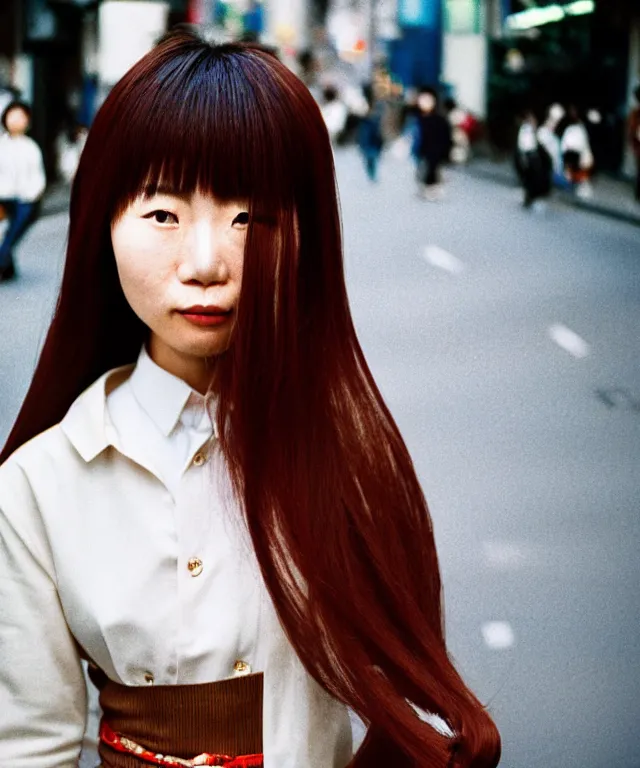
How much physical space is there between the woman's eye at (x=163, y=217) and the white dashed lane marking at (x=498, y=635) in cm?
277

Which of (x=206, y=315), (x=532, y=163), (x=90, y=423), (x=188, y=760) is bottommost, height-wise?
(x=532, y=163)

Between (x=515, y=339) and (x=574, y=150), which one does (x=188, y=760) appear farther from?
(x=574, y=150)

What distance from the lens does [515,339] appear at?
8.94m

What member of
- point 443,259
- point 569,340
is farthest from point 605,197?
point 569,340

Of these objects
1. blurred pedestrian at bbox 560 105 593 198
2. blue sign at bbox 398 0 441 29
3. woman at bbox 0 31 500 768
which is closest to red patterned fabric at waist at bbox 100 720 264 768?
woman at bbox 0 31 500 768

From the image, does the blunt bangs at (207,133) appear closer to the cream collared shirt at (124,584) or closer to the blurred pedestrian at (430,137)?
the cream collared shirt at (124,584)

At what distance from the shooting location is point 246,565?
5.31ft

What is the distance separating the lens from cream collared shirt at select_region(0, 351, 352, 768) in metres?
1.57

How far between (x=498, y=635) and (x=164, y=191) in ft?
9.48

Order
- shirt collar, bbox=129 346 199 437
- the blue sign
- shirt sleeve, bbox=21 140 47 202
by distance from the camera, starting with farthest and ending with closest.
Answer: the blue sign
shirt sleeve, bbox=21 140 47 202
shirt collar, bbox=129 346 199 437

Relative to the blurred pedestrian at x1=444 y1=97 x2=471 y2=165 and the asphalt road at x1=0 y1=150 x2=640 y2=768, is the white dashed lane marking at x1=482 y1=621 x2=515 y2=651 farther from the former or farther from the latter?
the blurred pedestrian at x1=444 y1=97 x2=471 y2=165

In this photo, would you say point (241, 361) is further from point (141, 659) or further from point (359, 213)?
point (359, 213)

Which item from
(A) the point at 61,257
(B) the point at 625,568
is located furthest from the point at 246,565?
(B) the point at 625,568

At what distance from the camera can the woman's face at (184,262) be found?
1.55 metres
